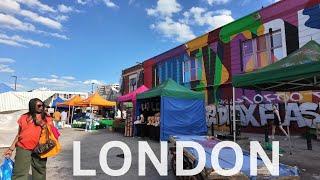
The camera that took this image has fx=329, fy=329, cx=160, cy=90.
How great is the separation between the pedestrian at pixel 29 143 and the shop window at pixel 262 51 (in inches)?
526

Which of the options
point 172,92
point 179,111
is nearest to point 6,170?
point 172,92

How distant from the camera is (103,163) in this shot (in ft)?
30.7

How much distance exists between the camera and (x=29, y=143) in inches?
213

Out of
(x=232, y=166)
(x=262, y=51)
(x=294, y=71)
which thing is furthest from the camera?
(x=262, y=51)

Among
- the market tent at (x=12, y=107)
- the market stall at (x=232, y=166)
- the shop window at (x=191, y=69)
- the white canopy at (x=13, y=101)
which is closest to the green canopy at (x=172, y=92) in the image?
the market tent at (x=12, y=107)

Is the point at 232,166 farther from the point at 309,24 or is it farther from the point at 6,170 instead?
the point at 309,24

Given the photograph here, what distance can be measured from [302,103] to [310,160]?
6051 millimetres

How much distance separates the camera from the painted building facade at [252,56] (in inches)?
579

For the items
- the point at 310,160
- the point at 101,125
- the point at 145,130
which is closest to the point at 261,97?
the point at 145,130

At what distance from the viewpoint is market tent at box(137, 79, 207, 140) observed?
14461 mm

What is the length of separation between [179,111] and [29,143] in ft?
32.4

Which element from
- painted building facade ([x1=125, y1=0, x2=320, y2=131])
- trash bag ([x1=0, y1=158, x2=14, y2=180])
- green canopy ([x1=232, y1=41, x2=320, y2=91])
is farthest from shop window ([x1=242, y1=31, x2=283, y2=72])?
trash bag ([x1=0, y1=158, x2=14, y2=180])

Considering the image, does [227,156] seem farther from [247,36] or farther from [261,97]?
[247,36]

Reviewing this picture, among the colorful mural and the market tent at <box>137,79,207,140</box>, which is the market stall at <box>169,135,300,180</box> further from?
the colorful mural
